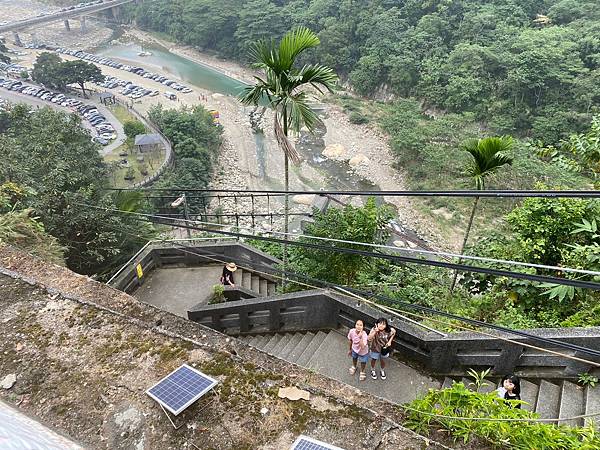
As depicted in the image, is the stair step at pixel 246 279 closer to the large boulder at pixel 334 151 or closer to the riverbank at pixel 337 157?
the riverbank at pixel 337 157

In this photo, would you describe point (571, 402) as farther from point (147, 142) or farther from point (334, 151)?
point (334, 151)

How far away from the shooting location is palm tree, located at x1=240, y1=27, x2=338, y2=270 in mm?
6168

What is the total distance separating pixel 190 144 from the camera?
3008 centimetres

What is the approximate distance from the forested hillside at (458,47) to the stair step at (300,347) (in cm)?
2920

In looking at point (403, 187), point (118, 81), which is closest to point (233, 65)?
point (118, 81)

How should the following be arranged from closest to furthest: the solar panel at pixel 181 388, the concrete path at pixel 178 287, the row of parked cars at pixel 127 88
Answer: the solar panel at pixel 181 388 → the concrete path at pixel 178 287 → the row of parked cars at pixel 127 88

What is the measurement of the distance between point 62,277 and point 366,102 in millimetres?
39612

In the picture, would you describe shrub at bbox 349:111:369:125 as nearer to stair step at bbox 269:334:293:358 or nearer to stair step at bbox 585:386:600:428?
stair step at bbox 269:334:293:358

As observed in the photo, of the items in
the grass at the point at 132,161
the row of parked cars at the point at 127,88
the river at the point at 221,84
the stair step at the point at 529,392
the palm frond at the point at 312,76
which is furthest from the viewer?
the row of parked cars at the point at 127,88

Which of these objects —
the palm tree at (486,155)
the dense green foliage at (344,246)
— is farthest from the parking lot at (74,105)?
the palm tree at (486,155)

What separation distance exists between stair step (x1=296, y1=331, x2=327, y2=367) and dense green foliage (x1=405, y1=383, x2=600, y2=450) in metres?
3.04

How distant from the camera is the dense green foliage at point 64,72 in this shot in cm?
3919

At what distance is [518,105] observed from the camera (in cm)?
3155

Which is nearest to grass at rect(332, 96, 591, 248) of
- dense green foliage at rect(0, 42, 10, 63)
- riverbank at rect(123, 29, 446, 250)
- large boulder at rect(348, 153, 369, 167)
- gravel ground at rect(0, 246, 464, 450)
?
riverbank at rect(123, 29, 446, 250)
